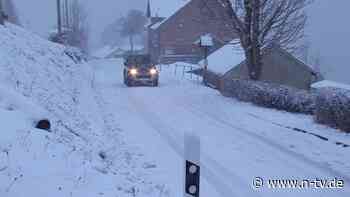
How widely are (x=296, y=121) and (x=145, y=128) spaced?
5405mm

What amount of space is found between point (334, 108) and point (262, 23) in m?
11.6

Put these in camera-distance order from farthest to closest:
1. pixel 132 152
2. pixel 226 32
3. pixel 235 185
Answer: pixel 226 32 < pixel 132 152 < pixel 235 185

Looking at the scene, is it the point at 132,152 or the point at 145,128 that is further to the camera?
the point at 145,128

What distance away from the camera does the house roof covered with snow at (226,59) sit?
36062 millimetres

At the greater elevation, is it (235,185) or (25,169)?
(25,169)

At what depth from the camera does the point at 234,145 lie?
12.6 meters

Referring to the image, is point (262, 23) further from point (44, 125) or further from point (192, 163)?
point (192, 163)

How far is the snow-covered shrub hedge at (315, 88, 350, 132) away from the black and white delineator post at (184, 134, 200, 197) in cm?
1091

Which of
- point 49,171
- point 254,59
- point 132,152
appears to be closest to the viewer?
point 49,171

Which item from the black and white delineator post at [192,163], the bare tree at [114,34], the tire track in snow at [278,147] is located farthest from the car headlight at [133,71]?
the bare tree at [114,34]

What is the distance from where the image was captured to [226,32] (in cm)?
2809

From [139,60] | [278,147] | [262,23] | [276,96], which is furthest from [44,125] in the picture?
[139,60]

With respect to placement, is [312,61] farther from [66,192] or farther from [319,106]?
[66,192]

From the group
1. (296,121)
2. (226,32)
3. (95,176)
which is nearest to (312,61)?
(226,32)
